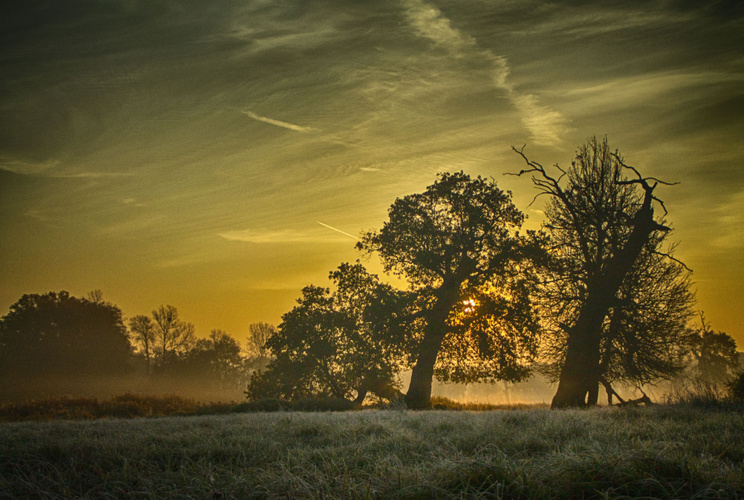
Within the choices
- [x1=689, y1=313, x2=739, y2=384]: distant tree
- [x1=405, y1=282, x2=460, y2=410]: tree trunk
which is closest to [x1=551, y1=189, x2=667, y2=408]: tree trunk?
[x1=405, y1=282, x2=460, y2=410]: tree trunk

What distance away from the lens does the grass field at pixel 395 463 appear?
2252 mm

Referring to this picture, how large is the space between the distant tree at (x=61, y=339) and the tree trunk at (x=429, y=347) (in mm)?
34198

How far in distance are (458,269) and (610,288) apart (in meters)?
6.61

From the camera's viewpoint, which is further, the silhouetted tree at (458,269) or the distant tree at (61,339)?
the distant tree at (61,339)

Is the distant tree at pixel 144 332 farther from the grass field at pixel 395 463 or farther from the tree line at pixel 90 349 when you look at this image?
the grass field at pixel 395 463

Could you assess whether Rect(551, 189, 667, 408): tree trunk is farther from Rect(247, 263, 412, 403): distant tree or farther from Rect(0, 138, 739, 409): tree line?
Rect(247, 263, 412, 403): distant tree

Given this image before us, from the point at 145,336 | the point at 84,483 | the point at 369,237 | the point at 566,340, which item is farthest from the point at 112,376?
the point at 84,483

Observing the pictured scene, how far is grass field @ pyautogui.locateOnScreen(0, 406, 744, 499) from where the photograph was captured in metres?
2.25

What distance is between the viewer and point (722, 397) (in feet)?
29.8

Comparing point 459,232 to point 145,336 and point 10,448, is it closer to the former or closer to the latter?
point 10,448

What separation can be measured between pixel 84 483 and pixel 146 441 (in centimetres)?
180

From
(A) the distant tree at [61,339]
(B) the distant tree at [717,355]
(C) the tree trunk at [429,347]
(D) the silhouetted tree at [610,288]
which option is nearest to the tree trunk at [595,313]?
(D) the silhouetted tree at [610,288]

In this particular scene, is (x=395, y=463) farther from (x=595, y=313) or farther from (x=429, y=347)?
(x=429, y=347)

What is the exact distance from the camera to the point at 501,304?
1823cm
